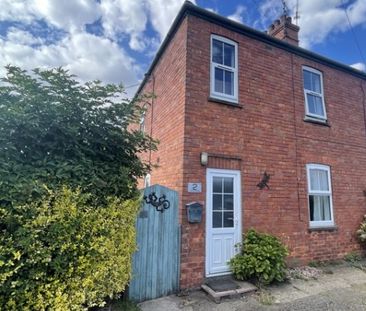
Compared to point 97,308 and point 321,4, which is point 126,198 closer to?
point 97,308

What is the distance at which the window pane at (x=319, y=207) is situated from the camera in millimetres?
7449

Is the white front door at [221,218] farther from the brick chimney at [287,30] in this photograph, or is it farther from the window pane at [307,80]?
the brick chimney at [287,30]

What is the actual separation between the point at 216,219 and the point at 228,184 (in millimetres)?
920

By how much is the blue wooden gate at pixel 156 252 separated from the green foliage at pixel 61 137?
1.07 m

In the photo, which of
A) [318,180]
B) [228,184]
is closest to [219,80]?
[228,184]

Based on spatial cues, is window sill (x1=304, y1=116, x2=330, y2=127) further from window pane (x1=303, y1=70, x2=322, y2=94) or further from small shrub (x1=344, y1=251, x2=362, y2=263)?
small shrub (x1=344, y1=251, x2=362, y2=263)

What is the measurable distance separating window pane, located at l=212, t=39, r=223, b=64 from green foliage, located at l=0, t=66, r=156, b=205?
11.3 feet

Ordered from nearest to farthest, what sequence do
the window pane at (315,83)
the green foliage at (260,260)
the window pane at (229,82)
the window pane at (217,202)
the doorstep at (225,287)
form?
the doorstep at (225,287) < the green foliage at (260,260) < the window pane at (217,202) < the window pane at (229,82) < the window pane at (315,83)

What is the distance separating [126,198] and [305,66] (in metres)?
7.48

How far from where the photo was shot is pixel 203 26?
6566mm

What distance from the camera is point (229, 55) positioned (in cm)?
697

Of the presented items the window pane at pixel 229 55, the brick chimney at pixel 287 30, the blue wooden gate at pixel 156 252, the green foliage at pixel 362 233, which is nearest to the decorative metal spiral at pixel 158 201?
the blue wooden gate at pixel 156 252

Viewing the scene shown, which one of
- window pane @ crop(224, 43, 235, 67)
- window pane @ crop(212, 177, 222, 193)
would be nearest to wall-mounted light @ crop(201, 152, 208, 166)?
window pane @ crop(212, 177, 222, 193)

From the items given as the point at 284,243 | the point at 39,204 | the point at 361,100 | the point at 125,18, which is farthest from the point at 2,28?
the point at 361,100
